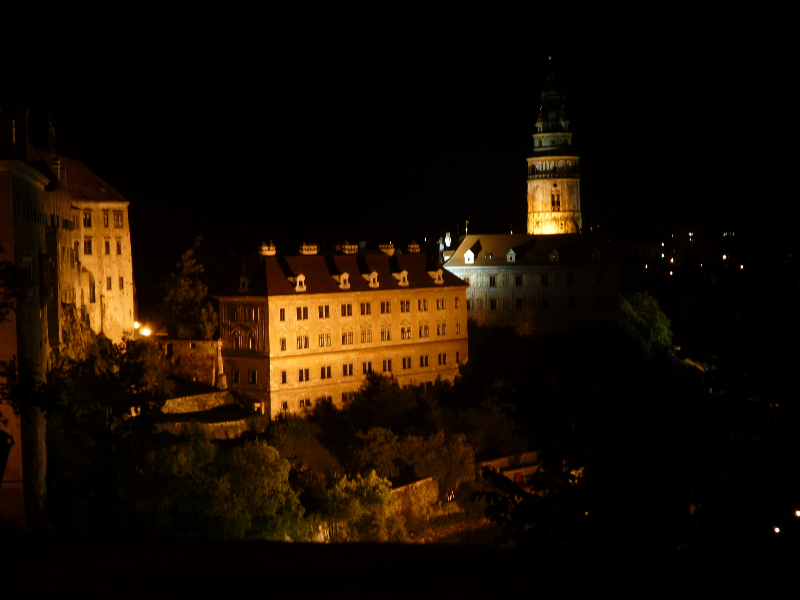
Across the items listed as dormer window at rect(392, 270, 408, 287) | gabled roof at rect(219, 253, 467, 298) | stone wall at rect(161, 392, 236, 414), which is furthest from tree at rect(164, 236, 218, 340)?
dormer window at rect(392, 270, 408, 287)

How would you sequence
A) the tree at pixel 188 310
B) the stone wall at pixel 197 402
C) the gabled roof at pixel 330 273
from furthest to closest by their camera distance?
the gabled roof at pixel 330 273
the tree at pixel 188 310
the stone wall at pixel 197 402

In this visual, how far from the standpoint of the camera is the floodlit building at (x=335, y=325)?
41.9m

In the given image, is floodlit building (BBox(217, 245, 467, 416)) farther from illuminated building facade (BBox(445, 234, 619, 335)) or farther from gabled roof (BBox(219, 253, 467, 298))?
illuminated building facade (BBox(445, 234, 619, 335))

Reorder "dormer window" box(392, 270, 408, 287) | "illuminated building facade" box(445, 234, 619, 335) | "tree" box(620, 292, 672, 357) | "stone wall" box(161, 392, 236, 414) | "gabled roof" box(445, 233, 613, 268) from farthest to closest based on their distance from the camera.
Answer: "tree" box(620, 292, 672, 357), "gabled roof" box(445, 233, 613, 268), "illuminated building facade" box(445, 234, 619, 335), "dormer window" box(392, 270, 408, 287), "stone wall" box(161, 392, 236, 414)

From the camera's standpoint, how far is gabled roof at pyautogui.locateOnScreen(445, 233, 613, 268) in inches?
2265

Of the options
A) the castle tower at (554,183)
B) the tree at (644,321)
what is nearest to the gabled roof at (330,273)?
the tree at (644,321)

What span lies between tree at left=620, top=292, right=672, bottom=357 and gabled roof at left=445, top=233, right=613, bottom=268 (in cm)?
420

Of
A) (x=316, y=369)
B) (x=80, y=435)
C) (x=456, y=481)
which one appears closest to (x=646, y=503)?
(x=80, y=435)

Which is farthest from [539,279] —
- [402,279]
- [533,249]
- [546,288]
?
[402,279]

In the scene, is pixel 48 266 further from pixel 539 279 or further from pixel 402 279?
pixel 539 279

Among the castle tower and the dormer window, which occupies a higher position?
the castle tower

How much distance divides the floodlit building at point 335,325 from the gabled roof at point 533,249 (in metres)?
9.16

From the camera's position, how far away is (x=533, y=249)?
5806cm

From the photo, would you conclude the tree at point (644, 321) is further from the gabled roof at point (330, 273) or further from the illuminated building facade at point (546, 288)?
the gabled roof at point (330, 273)
